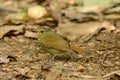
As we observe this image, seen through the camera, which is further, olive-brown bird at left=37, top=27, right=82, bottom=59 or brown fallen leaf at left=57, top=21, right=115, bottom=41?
brown fallen leaf at left=57, top=21, right=115, bottom=41

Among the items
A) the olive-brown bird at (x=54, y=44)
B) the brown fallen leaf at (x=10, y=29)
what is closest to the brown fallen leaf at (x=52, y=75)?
the olive-brown bird at (x=54, y=44)

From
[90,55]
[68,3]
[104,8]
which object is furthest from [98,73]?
[68,3]

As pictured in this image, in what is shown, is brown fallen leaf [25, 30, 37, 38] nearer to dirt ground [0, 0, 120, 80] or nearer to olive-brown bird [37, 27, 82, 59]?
dirt ground [0, 0, 120, 80]

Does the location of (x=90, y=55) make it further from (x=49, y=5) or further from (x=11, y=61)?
(x=49, y=5)

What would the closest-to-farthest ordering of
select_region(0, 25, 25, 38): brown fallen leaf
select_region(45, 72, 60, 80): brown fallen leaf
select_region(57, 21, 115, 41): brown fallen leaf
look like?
select_region(45, 72, 60, 80): brown fallen leaf, select_region(0, 25, 25, 38): brown fallen leaf, select_region(57, 21, 115, 41): brown fallen leaf

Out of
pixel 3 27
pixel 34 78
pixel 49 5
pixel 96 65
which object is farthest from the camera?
pixel 49 5

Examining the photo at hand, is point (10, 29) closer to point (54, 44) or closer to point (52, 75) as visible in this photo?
point (54, 44)

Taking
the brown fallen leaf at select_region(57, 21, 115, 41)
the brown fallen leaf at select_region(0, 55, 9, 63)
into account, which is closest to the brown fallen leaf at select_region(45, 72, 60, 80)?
the brown fallen leaf at select_region(0, 55, 9, 63)
